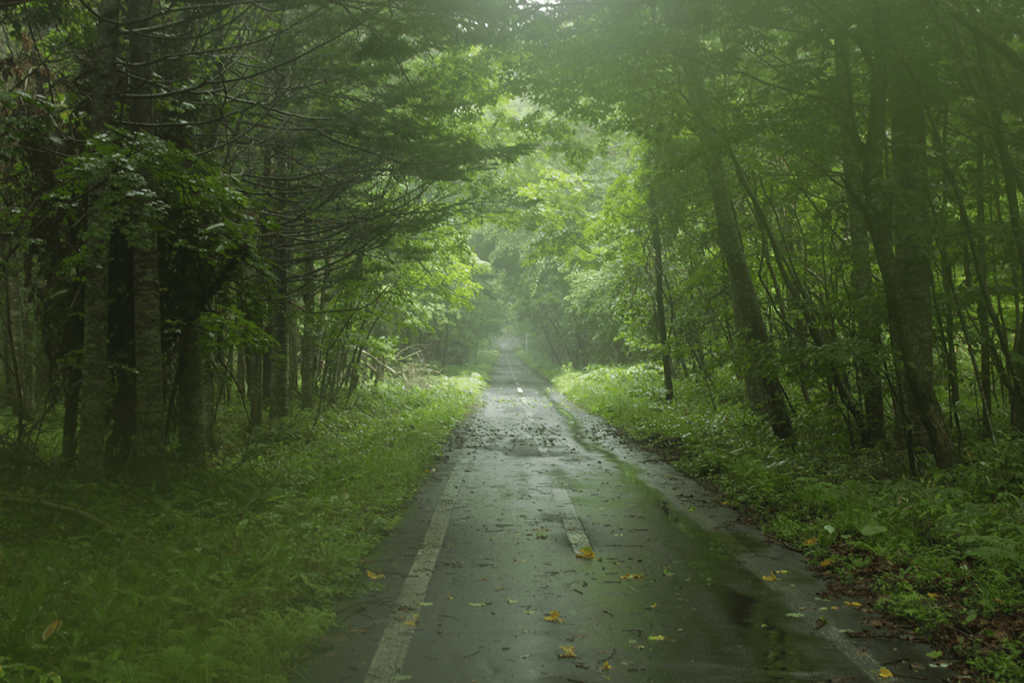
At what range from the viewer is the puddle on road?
4004 mm

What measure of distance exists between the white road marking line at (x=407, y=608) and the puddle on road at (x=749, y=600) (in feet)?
7.11

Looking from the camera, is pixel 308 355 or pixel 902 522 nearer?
pixel 902 522

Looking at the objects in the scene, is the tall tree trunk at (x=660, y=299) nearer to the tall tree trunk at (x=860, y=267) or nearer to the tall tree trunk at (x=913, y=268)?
the tall tree trunk at (x=860, y=267)

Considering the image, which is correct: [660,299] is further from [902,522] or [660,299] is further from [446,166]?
[902,522]

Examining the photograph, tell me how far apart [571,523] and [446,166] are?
5.89 m

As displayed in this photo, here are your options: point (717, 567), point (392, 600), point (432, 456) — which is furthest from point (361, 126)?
point (717, 567)

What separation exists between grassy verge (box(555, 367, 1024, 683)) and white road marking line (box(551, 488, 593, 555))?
200 centimetres

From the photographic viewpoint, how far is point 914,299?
327 inches

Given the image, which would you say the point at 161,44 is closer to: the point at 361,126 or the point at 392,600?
the point at 361,126

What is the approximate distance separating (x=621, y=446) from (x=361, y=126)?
8089mm

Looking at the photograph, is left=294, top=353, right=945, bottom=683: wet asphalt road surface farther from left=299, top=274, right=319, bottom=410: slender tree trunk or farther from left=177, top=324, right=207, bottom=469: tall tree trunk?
left=299, top=274, right=319, bottom=410: slender tree trunk

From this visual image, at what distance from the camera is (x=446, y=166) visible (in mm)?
10438

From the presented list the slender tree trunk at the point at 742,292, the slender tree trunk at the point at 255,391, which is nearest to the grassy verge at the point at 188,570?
the slender tree trunk at the point at 255,391

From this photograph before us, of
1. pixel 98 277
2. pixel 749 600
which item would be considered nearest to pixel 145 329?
pixel 98 277
